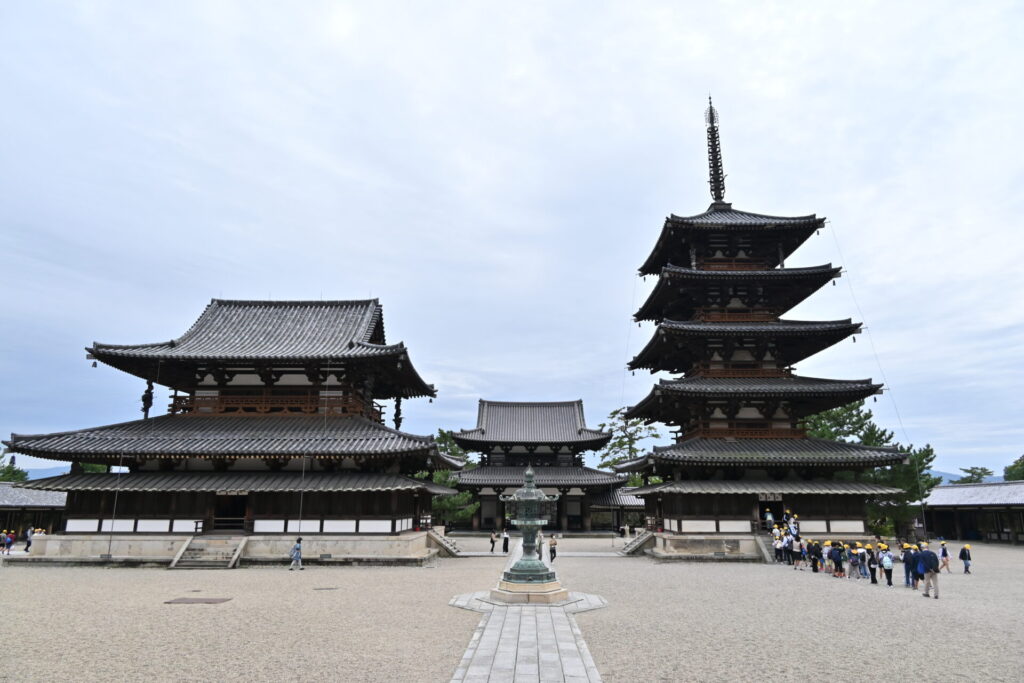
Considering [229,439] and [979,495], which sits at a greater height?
[229,439]

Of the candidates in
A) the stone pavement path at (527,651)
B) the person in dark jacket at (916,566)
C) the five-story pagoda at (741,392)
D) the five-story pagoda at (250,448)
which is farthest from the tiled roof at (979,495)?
the stone pavement path at (527,651)

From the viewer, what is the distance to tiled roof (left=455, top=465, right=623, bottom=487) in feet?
165

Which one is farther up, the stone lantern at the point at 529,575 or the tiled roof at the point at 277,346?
the tiled roof at the point at 277,346

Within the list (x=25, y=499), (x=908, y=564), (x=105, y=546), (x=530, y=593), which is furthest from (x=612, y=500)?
(x=25, y=499)

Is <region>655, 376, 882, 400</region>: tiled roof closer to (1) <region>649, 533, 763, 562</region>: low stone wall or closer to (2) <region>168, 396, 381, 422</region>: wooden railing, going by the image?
(1) <region>649, 533, 763, 562</region>: low stone wall

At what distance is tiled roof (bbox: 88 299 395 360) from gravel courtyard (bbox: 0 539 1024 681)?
1064 centimetres

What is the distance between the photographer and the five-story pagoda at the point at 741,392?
29391 millimetres

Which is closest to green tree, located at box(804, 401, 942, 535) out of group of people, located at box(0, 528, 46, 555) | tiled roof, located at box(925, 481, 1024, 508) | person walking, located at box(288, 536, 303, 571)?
tiled roof, located at box(925, 481, 1024, 508)

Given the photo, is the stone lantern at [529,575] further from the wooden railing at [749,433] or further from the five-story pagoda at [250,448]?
the wooden railing at [749,433]

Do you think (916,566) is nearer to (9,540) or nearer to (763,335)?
(763,335)

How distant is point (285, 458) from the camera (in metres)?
27.3

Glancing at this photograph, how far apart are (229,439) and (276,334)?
7.45 meters

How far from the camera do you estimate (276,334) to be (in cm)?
3322

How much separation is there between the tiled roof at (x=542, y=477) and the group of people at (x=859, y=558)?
20.1m
